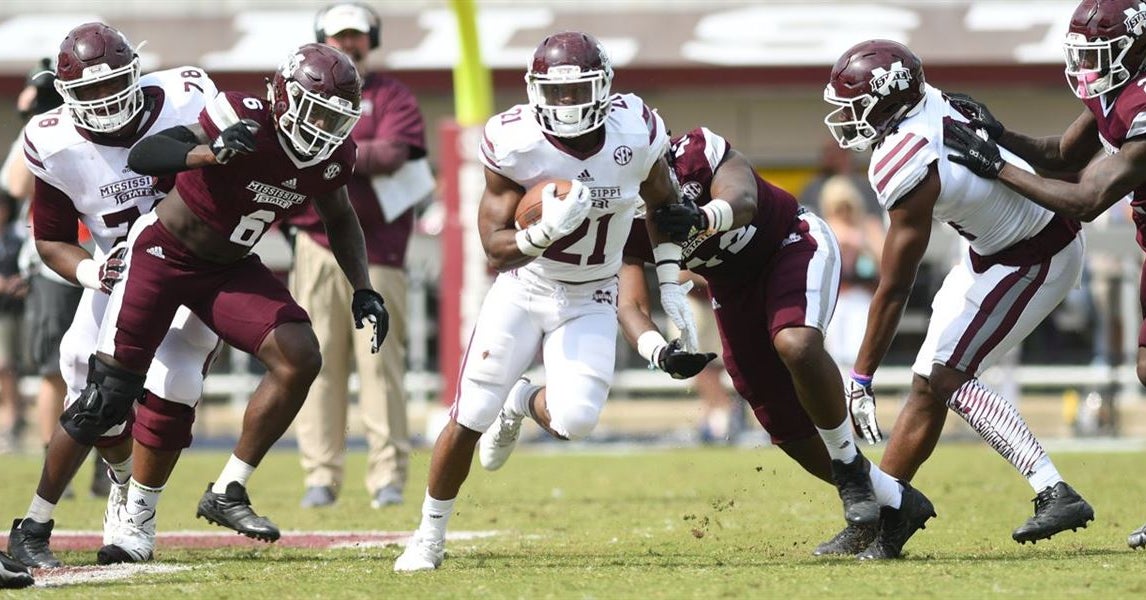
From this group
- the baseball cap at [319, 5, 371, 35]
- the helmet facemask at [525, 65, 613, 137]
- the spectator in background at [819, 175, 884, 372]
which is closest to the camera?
the helmet facemask at [525, 65, 613, 137]

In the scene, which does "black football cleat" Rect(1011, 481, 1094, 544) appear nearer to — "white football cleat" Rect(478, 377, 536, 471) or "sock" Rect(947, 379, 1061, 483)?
"sock" Rect(947, 379, 1061, 483)

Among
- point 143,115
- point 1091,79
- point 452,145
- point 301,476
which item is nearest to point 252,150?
point 143,115

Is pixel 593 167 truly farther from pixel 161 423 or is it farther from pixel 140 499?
pixel 140 499

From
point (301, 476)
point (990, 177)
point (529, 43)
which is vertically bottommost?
point (301, 476)

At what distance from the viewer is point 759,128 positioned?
15602 mm

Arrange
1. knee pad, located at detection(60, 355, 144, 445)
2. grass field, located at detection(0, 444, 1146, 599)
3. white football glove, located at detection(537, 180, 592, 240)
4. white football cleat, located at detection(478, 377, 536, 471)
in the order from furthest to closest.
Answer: white football cleat, located at detection(478, 377, 536, 471) < knee pad, located at detection(60, 355, 144, 445) < white football glove, located at detection(537, 180, 592, 240) < grass field, located at detection(0, 444, 1146, 599)

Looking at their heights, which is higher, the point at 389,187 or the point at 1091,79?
the point at 1091,79

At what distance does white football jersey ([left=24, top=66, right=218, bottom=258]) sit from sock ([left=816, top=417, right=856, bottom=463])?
256 cm

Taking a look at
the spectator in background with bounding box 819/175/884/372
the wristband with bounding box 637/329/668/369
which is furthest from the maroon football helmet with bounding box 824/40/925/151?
the spectator in background with bounding box 819/175/884/372

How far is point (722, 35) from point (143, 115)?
9513 millimetres

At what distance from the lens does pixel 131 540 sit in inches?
234

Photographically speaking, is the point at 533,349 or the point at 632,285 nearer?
the point at 533,349

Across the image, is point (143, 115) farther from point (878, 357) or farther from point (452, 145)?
point (452, 145)

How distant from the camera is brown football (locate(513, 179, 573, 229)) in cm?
525
